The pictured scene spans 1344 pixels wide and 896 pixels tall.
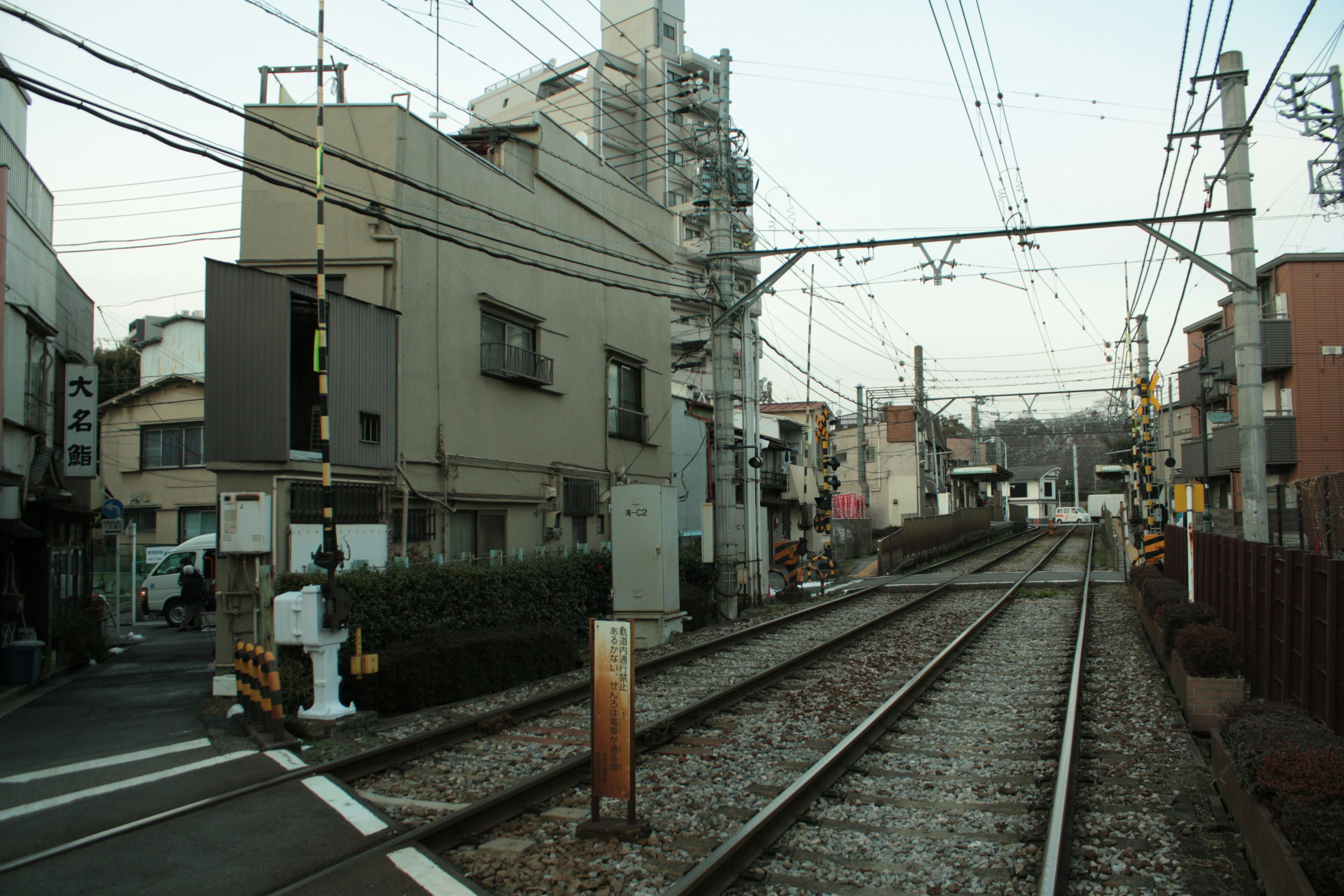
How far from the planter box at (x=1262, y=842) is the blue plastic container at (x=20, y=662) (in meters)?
13.8

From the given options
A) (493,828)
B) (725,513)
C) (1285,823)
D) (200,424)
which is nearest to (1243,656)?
(1285,823)

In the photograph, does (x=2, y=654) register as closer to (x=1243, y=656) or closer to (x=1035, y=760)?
(x=1035, y=760)

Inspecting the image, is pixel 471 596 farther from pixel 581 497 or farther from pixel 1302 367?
pixel 1302 367

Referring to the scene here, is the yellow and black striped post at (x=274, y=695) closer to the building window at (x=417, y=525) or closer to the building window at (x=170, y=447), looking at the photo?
the building window at (x=417, y=525)

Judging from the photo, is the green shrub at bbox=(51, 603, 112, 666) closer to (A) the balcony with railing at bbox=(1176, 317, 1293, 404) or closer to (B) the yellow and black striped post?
(B) the yellow and black striped post

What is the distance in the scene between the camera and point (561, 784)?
6543 mm

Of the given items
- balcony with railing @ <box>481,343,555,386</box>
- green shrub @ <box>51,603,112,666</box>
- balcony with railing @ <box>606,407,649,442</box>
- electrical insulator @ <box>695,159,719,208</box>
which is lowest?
green shrub @ <box>51,603,112,666</box>

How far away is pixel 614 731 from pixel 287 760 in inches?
134

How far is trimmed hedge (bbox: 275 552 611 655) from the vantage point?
10234mm

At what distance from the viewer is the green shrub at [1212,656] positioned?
820 centimetres

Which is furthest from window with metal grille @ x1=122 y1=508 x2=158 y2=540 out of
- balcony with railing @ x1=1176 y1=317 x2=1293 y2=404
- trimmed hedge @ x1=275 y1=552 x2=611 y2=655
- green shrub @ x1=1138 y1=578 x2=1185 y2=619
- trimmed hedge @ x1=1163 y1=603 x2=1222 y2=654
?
balcony with railing @ x1=1176 y1=317 x2=1293 y2=404

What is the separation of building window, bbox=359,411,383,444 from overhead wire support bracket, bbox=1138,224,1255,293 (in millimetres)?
11127

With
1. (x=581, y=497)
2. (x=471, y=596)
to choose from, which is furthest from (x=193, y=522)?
(x=471, y=596)

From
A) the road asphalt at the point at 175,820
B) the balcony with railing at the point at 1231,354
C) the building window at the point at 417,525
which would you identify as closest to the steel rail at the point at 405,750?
the road asphalt at the point at 175,820
